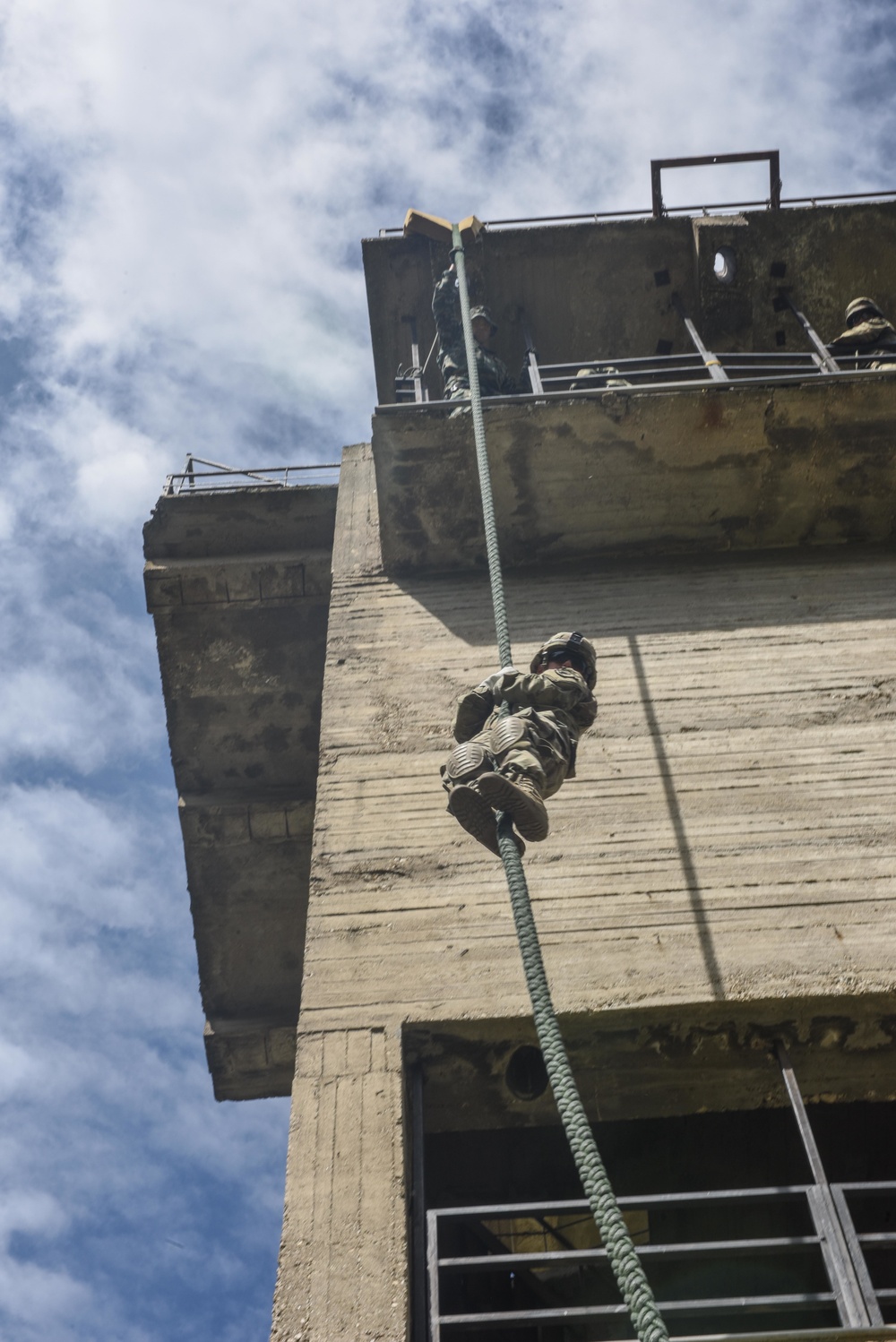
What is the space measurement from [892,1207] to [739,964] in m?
1.72

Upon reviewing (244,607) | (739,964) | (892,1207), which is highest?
(244,607)

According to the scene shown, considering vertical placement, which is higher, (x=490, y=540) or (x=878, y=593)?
(x=878, y=593)

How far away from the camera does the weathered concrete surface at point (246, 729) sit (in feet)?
34.4

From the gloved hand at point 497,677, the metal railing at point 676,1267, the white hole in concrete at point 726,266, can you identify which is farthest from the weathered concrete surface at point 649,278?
the metal railing at point 676,1267

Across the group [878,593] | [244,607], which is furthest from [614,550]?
[244,607]

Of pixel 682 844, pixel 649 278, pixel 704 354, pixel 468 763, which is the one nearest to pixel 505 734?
pixel 468 763

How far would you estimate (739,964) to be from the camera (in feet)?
17.1

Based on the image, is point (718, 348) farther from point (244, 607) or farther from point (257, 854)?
point (257, 854)

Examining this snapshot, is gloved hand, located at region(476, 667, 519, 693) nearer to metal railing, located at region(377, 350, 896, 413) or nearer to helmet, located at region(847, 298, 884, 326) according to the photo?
metal railing, located at region(377, 350, 896, 413)

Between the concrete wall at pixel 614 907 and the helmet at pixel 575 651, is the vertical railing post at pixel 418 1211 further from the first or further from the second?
the helmet at pixel 575 651

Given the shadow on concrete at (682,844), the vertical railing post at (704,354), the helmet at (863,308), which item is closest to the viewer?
the shadow on concrete at (682,844)

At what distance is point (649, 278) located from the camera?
1280cm

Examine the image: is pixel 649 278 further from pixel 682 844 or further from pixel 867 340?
pixel 682 844

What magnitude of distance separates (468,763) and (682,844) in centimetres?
177
